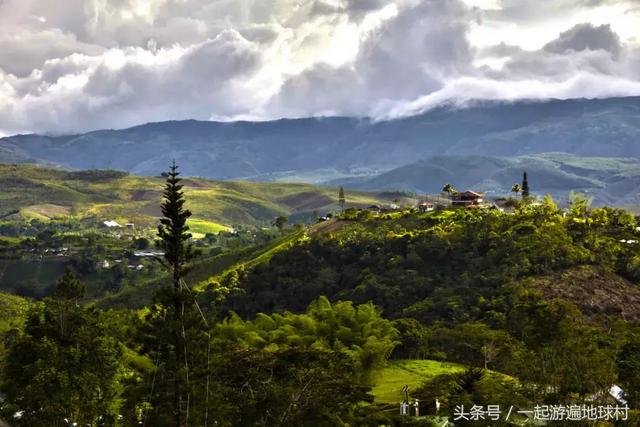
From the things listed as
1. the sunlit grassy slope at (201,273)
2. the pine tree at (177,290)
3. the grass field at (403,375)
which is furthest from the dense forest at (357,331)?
the sunlit grassy slope at (201,273)

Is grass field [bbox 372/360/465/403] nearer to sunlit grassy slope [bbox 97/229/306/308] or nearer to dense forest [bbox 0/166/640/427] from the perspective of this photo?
dense forest [bbox 0/166/640/427]

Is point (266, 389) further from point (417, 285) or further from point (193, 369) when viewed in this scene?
point (417, 285)

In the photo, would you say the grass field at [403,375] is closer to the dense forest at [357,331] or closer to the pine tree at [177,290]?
the dense forest at [357,331]

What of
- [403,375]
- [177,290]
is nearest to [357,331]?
[403,375]

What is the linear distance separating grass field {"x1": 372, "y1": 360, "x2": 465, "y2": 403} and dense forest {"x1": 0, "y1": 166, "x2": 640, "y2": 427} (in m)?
1.30

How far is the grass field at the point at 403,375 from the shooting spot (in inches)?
2500

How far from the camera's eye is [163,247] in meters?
46.5

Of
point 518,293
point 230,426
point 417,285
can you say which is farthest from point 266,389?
point 417,285

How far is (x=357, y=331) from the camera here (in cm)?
7431

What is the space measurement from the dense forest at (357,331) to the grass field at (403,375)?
51.4 inches

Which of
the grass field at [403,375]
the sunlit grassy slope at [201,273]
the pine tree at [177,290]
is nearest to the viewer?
the pine tree at [177,290]

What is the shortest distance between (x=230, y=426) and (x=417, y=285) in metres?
63.2

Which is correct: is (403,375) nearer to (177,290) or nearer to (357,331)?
(357,331)

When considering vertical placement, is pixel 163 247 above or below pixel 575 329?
above
